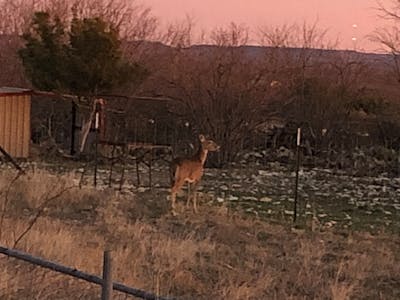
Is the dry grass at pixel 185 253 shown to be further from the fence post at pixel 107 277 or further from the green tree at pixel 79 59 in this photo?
the green tree at pixel 79 59

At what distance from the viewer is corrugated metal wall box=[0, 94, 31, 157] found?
85.8 ft

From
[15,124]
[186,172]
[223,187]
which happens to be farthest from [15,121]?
[186,172]

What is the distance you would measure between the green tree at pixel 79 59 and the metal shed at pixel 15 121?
1.32 metres

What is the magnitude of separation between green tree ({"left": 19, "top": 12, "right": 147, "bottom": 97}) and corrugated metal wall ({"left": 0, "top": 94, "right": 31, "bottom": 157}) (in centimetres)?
133

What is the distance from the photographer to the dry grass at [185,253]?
29.3ft

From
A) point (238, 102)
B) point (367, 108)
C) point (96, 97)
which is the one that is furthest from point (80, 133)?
point (367, 108)

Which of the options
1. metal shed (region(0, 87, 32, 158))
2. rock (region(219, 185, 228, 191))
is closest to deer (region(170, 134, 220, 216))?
rock (region(219, 185, 228, 191))

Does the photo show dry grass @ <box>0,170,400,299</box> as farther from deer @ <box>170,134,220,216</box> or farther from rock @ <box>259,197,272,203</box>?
rock @ <box>259,197,272,203</box>

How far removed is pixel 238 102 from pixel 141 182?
7.89 meters

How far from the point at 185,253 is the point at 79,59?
55.4 ft

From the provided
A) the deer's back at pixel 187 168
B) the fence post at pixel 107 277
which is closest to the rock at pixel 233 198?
the deer's back at pixel 187 168

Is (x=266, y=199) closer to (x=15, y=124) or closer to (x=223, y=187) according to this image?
(x=223, y=187)

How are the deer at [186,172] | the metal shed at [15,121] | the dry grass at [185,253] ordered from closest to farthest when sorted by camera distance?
the dry grass at [185,253] < the deer at [186,172] < the metal shed at [15,121]

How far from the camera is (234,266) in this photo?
10.7m
